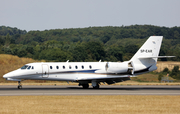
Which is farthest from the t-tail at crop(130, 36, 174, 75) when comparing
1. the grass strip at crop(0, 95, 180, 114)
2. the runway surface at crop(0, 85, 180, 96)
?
the grass strip at crop(0, 95, 180, 114)

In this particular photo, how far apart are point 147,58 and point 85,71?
7.38 m

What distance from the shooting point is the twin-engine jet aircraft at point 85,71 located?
3094 centimetres

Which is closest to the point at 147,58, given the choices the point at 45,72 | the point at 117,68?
the point at 117,68

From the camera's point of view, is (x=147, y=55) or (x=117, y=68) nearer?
(x=117, y=68)

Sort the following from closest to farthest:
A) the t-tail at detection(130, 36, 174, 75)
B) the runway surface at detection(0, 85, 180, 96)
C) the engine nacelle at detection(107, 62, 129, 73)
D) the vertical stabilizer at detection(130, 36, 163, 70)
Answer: the runway surface at detection(0, 85, 180, 96)
the engine nacelle at detection(107, 62, 129, 73)
the t-tail at detection(130, 36, 174, 75)
the vertical stabilizer at detection(130, 36, 163, 70)

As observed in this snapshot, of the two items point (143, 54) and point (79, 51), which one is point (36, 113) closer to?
point (143, 54)

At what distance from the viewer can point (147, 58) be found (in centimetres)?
3356

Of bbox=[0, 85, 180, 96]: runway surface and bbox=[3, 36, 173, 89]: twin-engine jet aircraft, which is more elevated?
bbox=[3, 36, 173, 89]: twin-engine jet aircraft

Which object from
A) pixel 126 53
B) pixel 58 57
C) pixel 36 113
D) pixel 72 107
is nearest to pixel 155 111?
Answer: pixel 72 107

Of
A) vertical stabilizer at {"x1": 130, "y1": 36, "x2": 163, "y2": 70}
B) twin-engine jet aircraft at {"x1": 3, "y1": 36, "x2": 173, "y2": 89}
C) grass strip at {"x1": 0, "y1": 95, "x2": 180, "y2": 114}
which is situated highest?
vertical stabilizer at {"x1": 130, "y1": 36, "x2": 163, "y2": 70}

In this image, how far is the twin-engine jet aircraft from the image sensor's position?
102ft

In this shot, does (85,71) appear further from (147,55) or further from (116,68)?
(147,55)

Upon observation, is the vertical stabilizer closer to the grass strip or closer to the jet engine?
the jet engine

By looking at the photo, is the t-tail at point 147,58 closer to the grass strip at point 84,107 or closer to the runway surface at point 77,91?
the runway surface at point 77,91
